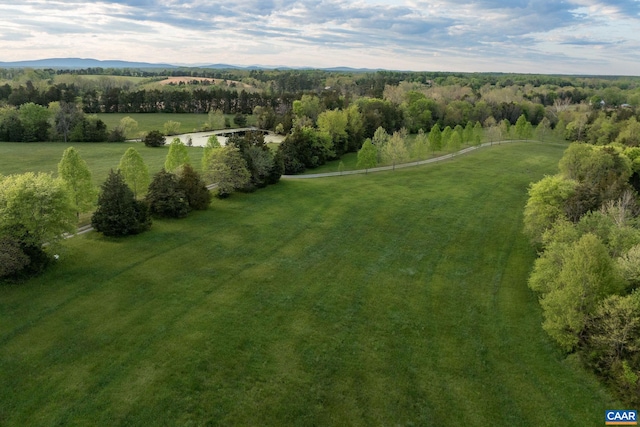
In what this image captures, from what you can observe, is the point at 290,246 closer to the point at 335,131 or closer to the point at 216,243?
the point at 216,243

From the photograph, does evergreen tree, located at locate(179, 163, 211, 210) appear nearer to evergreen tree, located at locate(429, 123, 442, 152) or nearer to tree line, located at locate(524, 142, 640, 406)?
tree line, located at locate(524, 142, 640, 406)

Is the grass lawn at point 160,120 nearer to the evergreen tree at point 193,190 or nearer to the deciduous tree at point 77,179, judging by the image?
the evergreen tree at point 193,190

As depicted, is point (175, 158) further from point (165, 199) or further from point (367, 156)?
point (367, 156)

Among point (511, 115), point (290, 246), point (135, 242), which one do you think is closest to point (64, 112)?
point (135, 242)

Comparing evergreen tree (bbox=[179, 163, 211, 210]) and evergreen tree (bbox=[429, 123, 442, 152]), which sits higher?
evergreen tree (bbox=[429, 123, 442, 152])

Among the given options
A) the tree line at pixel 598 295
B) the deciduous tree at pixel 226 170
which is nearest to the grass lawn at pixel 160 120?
the deciduous tree at pixel 226 170

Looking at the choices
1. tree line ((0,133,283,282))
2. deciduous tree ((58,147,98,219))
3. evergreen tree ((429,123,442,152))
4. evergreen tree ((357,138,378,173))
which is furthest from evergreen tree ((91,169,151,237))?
evergreen tree ((429,123,442,152))

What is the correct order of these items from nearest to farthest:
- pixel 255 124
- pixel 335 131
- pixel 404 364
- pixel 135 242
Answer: pixel 404 364
pixel 135 242
pixel 335 131
pixel 255 124
